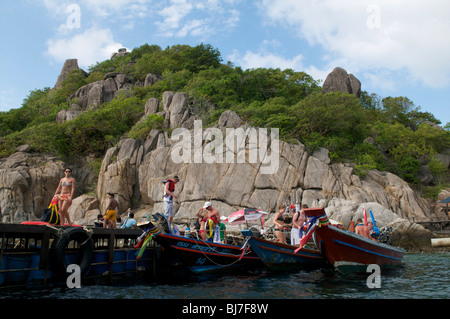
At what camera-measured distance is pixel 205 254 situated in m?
11.9

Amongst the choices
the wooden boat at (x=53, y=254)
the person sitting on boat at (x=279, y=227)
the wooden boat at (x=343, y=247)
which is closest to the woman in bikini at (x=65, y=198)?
the wooden boat at (x=53, y=254)

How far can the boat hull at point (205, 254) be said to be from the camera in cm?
1138

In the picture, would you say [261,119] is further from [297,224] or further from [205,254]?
[205,254]

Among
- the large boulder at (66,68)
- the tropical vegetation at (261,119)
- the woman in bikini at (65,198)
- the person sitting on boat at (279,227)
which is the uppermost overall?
the large boulder at (66,68)

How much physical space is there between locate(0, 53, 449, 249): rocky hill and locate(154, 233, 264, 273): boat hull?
42.2 feet

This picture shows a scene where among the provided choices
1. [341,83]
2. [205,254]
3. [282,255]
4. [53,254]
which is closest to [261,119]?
[282,255]

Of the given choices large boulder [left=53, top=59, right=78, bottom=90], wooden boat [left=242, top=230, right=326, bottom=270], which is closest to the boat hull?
wooden boat [left=242, top=230, right=326, bottom=270]

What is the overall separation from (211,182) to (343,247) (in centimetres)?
1645

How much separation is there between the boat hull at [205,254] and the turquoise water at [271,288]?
41 centimetres

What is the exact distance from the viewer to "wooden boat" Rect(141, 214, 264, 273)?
1126 cm

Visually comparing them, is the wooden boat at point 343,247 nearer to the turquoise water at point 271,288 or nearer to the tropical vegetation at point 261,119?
the turquoise water at point 271,288

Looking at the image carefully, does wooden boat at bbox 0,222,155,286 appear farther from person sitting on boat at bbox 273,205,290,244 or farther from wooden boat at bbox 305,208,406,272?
wooden boat at bbox 305,208,406,272
